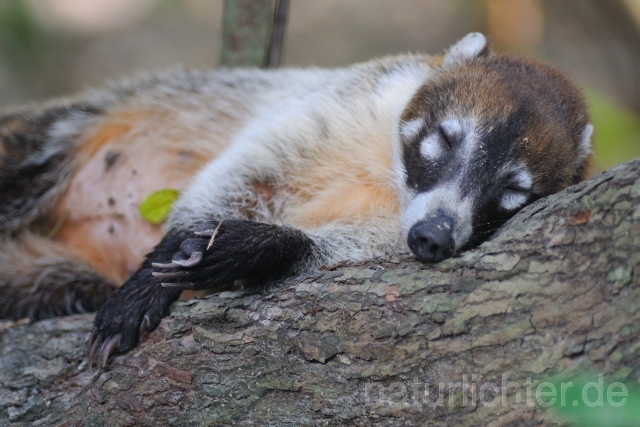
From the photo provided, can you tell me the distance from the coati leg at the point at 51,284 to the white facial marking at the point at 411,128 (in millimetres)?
2870

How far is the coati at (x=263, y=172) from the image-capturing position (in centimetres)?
392

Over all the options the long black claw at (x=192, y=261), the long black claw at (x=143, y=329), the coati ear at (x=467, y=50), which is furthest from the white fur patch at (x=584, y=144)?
the long black claw at (x=143, y=329)

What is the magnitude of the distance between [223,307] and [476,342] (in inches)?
58.3

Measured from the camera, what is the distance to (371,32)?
40.6 ft

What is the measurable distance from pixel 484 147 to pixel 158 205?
2792 mm

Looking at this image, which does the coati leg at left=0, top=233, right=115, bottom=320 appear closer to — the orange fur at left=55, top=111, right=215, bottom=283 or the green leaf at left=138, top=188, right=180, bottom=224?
the orange fur at left=55, top=111, right=215, bottom=283

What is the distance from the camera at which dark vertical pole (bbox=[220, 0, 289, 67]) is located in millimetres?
5656

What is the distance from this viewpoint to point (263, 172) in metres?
4.82

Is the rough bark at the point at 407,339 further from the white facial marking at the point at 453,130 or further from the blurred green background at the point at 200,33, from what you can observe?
the blurred green background at the point at 200,33

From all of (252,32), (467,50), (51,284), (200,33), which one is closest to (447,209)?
(467,50)

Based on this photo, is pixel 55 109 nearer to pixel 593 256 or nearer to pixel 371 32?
pixel 593 256

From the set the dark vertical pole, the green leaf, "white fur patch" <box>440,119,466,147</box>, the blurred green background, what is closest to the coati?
"white fur patch" <box>440,119,466,147</box>

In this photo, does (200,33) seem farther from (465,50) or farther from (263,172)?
(465,50)

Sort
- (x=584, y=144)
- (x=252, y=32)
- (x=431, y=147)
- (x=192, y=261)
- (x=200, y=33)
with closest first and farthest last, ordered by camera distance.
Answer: (x=192, y=261) → (x=431, y=147) → (x=584, y=144) → (x=252, y=32) → (x=200, y=33)
